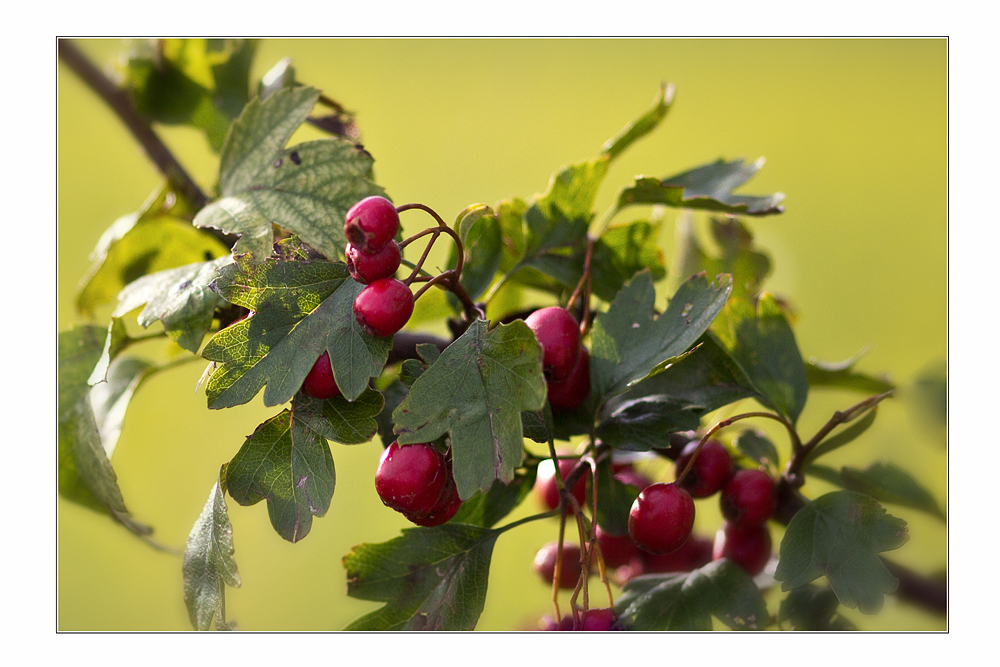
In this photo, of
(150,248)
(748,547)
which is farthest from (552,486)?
(150,248)

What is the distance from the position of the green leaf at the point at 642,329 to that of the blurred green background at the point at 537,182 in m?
1.09

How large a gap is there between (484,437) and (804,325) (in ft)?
6.14

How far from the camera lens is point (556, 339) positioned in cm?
55

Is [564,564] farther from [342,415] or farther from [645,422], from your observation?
[342,415]

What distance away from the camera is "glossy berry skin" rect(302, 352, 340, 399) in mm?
523

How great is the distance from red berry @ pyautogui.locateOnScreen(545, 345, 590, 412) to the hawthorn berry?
0.18 ft

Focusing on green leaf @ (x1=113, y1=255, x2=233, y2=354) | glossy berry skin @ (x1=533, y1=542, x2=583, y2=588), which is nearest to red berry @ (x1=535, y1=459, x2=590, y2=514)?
glossy berry skin @ (x1=533, y1=542, x2=583, y2=588)

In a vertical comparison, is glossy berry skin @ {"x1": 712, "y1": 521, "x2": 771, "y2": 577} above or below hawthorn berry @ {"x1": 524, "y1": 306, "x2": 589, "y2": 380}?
below

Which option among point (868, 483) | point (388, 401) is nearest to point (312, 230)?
point (388, 401)

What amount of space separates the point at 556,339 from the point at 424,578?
0.24 meters

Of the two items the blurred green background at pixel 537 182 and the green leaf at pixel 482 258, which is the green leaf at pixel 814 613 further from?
the blurred green background at pixel 537 182

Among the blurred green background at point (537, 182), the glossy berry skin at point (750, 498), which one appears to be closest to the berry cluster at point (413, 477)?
the glossy berry skin at point (750, 498)

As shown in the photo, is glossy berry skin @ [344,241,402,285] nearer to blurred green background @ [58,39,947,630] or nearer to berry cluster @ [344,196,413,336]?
berry cluster @ [344,196,413,336]

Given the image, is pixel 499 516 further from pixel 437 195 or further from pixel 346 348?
pixel 437 195
